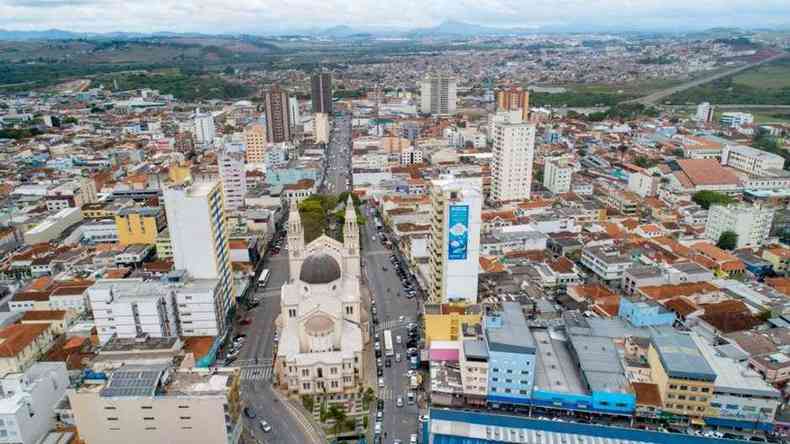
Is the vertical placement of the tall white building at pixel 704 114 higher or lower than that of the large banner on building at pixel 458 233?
lower

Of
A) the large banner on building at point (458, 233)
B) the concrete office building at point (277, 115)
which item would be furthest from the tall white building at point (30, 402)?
the concrete office building at point (277, 115)

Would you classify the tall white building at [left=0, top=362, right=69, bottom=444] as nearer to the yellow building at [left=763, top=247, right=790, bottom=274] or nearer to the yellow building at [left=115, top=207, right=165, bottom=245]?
the yellow building at [left=115, top=207, right=165, bottom=245]

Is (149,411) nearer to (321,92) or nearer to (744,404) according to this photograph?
(744,404)

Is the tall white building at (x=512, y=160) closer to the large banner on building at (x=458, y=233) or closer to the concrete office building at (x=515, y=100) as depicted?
the large banner on building at (x=458, y=233)

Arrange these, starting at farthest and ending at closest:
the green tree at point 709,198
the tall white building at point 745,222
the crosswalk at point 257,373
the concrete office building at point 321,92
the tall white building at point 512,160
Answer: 1. the concrete office building at point 321,92
2. the green tree at point 709,198
3. the tall white building at point 512,160
4. the tall white building at point 745,222
5. the crosswalk at point 257,373

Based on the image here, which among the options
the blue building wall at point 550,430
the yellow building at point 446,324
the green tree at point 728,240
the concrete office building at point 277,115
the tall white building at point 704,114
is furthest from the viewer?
the tall white building at point 704,114

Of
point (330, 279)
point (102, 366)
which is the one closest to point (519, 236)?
point (330, 279)
